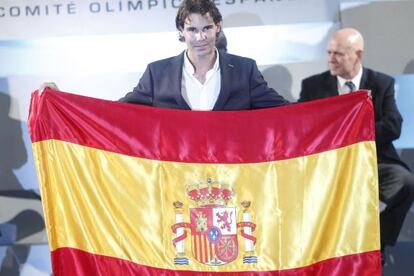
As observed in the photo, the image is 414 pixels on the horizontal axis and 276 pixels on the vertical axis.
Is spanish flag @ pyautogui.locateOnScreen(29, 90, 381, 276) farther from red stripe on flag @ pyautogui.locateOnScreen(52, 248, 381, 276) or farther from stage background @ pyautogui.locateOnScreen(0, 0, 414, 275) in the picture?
stage background @ pyautogui.locateOnScreen(0, 0, 414, 275)

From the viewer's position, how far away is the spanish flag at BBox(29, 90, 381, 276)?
2.79m

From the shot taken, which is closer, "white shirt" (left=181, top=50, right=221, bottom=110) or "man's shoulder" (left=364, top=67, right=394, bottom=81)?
"white shirt" (left=181, top=50, right=221, bottom=110)

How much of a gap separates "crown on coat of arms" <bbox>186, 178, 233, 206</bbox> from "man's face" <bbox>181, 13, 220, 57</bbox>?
2.01ft

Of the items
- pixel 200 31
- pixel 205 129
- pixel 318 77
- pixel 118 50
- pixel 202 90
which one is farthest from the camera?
pixel 118 50

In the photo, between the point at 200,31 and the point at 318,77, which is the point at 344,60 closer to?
the point at 318,77

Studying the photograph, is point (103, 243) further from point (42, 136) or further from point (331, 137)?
point (331, 137)

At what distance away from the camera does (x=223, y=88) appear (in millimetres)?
3131

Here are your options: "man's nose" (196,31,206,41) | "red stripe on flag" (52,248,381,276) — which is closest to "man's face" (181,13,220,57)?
"man's nose" (196,31,206,41)

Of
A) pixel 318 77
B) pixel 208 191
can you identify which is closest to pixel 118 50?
pixel 318 77

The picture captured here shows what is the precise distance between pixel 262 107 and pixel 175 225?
2.31 feet

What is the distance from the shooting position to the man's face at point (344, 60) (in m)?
3.91

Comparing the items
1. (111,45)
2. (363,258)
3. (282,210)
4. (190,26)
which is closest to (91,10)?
(111,45)

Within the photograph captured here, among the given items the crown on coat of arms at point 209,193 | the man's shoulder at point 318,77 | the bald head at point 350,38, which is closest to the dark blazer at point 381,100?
the man's shoulder at point 318,77

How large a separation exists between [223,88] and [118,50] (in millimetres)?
1243
